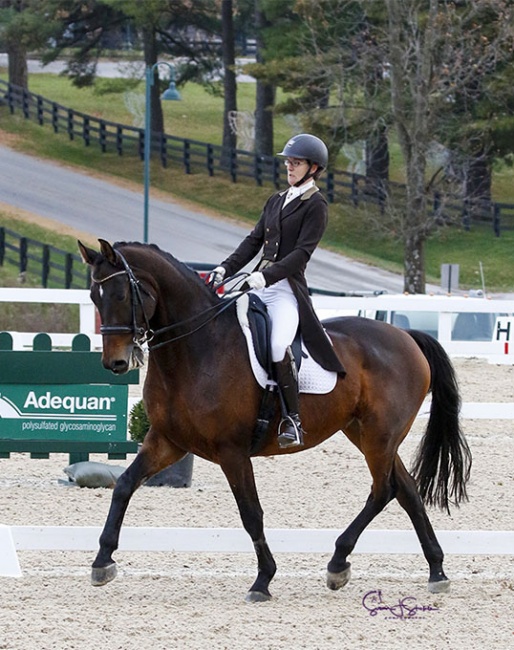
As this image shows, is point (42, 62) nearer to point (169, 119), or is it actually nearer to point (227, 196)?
point (227, 196)

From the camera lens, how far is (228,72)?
1763 inches

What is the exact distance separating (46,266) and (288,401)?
73.3 ft

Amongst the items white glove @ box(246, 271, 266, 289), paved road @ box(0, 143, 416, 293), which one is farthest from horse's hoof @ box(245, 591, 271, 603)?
paved road @ box(0, 143, 416, 293)

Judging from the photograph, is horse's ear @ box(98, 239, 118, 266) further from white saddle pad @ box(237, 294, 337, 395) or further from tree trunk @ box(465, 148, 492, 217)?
tree trunk @ box(465, 148, 492, 217)

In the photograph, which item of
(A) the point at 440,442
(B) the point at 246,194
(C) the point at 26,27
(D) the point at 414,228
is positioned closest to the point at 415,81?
(D) the point at 414,228

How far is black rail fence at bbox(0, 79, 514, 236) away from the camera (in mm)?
39156

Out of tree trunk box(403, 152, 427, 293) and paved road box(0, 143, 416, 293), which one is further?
paved road box(0, 143, 416, 293)

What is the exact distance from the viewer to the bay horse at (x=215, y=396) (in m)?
6.52

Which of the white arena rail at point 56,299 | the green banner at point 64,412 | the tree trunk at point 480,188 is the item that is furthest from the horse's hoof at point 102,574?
the tree trunk at point 480,188

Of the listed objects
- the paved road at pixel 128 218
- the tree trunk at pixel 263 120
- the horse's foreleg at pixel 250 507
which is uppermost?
the horse's foreleg at pixel 250 507

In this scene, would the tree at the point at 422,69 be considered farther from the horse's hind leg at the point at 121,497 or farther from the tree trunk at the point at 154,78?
the horse's hind leg at the point at 121,497

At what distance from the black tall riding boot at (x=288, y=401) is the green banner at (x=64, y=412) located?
338 centimetres

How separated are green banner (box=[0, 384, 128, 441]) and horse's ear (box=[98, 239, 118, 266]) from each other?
11.9 ft

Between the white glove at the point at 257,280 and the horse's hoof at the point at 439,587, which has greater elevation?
the white glove at the point at 257,280
